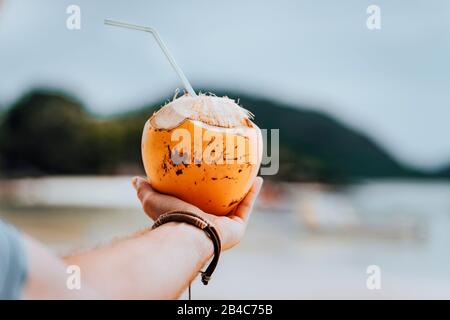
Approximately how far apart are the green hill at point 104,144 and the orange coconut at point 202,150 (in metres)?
13.1

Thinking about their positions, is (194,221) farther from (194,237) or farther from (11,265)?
(11,265)

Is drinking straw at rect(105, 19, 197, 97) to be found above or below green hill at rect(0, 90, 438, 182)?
below

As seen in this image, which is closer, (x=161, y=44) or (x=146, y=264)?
(x=146, y=264)

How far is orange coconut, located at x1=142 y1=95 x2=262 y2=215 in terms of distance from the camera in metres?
1.17

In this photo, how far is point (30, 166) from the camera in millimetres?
14805

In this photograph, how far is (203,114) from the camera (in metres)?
1.19

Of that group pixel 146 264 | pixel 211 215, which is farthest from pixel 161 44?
pixel 146 264

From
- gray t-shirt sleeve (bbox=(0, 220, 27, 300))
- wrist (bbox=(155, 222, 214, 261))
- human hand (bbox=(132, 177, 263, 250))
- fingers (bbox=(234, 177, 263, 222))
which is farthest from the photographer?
fingers (bbox=(234, 177, 263, 222))

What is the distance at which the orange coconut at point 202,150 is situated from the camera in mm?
1166

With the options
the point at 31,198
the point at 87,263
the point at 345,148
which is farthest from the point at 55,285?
the point at 345,148

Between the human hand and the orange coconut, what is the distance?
27 millimetres

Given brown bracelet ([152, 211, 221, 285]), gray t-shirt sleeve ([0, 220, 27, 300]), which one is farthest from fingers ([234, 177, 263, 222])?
gray t-shirt sleeve ([0, 220, 27, 300])

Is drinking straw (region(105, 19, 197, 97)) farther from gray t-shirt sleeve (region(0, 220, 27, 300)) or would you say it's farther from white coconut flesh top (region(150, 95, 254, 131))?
gray t-shirt sleeve (region(0, 220, 27, 300))

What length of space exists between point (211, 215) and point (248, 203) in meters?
0.13
